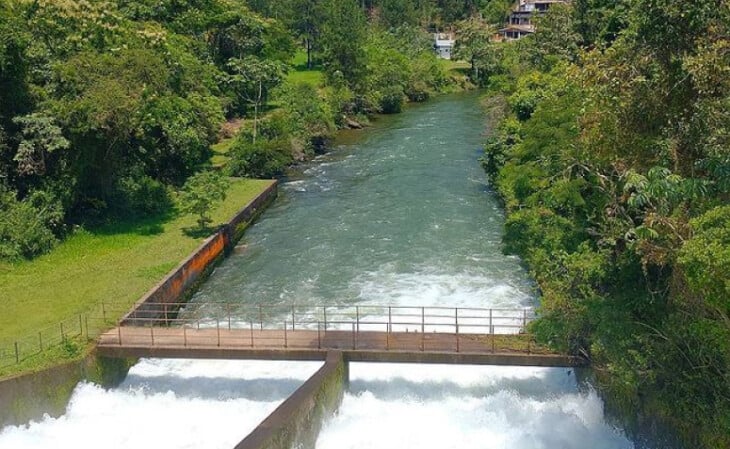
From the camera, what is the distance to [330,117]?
2243 inches

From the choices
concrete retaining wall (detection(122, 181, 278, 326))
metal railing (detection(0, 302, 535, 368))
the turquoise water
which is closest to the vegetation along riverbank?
concrete retaining wall (detection(122, 181, 278, 326))

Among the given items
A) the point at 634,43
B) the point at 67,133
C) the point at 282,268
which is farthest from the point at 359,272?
the point at 634,43

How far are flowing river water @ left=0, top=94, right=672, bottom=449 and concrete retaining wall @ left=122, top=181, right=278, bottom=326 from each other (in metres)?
0.65

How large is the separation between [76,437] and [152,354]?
9.21 ft

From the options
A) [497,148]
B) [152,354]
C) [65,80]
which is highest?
[65,80]

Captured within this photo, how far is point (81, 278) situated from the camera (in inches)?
1006

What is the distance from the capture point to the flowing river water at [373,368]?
18391mm

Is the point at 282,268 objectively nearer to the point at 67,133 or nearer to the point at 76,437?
the point at 67,133

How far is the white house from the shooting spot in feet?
344

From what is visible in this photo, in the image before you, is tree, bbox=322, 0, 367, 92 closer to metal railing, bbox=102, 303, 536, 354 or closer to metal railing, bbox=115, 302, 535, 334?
metal railing, bbox=115, 302, 535, 334

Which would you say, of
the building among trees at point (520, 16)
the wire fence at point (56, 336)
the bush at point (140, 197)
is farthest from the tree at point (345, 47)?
the wire fence at point (56, 336)

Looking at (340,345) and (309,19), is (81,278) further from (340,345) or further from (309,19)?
(309,19)

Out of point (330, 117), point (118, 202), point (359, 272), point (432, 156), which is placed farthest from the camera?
point (330, 117)

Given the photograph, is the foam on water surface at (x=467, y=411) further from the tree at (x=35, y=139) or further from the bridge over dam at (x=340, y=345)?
the tree at (x=35, y=139)
